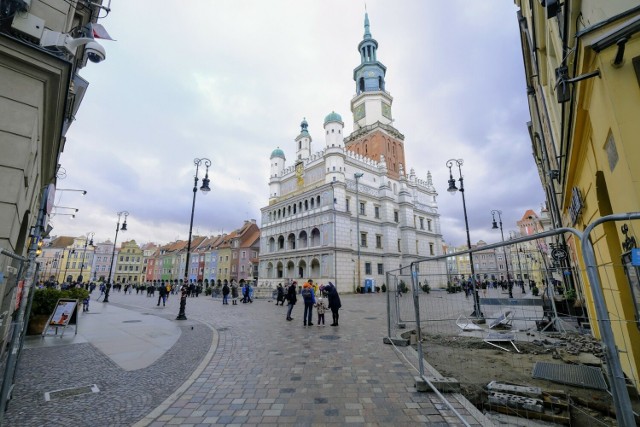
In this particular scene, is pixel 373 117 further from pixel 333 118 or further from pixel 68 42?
pixel 68 42

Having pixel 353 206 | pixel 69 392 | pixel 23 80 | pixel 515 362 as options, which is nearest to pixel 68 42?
pixel 23 80

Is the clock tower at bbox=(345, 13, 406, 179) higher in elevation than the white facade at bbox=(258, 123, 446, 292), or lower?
higher

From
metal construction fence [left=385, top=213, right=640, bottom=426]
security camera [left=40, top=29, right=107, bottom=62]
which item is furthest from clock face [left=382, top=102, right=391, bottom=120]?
security camera [left=40, top=29, right=107, bottom=62]

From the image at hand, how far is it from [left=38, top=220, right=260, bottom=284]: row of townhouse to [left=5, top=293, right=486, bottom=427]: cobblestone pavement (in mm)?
50288

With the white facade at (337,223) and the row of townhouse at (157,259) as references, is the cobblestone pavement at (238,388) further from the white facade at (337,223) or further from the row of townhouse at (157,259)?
the row of townhouse at (157,259)

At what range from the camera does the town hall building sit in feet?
139

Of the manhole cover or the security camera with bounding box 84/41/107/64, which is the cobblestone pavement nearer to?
the manhole cover

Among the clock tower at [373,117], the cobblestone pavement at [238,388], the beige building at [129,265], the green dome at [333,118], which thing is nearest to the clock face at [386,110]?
the clock tower at [373,117]

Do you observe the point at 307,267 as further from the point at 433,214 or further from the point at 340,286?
the point at 433,214

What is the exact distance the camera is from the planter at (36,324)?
35.4 feet

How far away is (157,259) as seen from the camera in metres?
92.1

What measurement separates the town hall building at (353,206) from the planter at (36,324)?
31.0 metres

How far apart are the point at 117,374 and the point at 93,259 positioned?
10429cm

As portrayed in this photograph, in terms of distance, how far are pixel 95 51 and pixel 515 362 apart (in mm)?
11649
